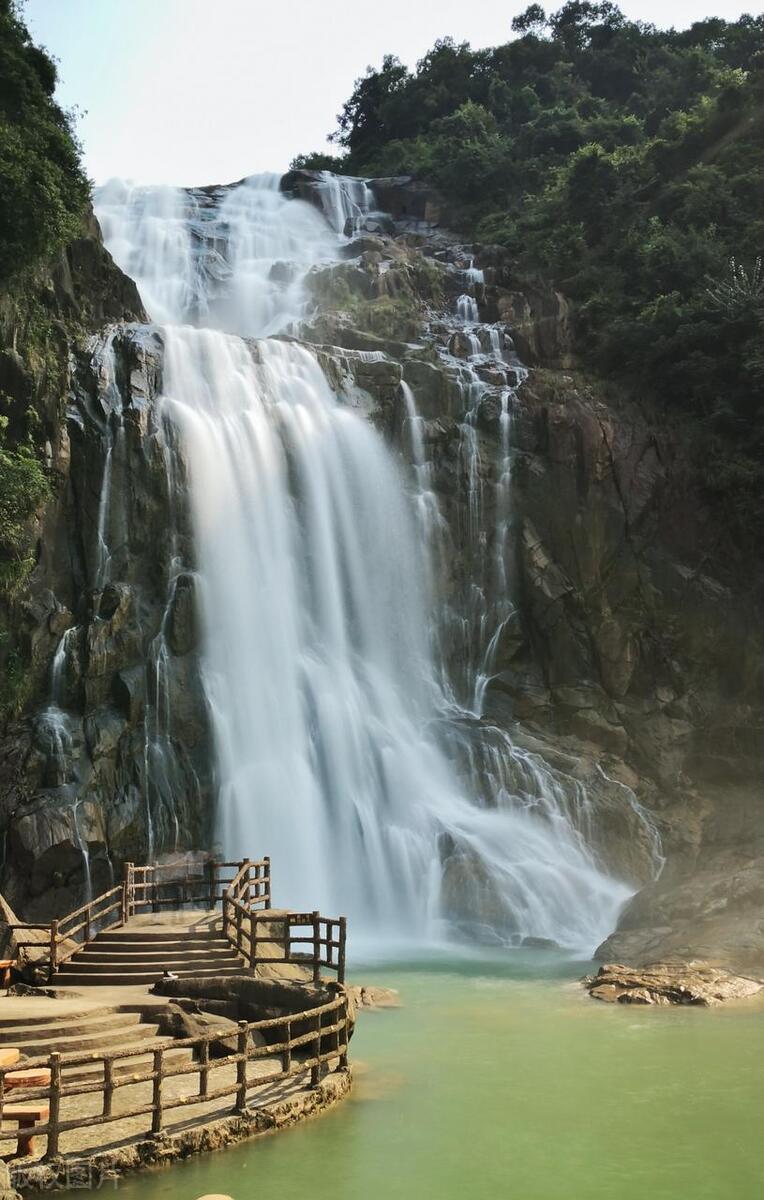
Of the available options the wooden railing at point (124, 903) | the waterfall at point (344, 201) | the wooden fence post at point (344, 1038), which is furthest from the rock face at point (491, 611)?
the waterfall at point (344, 201)

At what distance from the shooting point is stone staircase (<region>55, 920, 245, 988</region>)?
1605 centimetres

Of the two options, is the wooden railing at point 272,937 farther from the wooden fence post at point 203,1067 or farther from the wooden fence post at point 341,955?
the wooden fence post at point 203,1067

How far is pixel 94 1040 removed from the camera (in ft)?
41.0

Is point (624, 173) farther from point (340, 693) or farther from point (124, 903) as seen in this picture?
point (124, 903)

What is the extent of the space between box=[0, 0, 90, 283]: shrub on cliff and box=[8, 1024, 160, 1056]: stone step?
21.2 m

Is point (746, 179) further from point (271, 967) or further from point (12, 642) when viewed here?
point (271, 967)

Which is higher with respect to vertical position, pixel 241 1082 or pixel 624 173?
pixel 624 173

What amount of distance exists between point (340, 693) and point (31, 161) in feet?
54.0

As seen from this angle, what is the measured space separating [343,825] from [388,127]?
180ft

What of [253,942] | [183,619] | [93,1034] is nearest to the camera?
[93,1034]

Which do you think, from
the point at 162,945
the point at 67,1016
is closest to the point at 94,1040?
the point at 67,1016

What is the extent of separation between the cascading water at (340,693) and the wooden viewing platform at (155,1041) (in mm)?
6865

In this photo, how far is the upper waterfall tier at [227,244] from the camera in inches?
1770

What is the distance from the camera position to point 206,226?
51.4 metres
